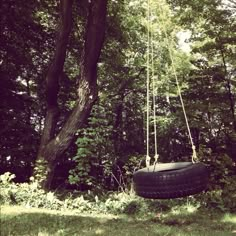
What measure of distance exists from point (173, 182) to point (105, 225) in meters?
2.34

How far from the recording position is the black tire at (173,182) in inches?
191

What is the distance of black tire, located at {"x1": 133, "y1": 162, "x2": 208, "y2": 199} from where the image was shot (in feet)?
15.9

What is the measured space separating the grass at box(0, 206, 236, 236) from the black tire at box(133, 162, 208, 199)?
132 centimetres

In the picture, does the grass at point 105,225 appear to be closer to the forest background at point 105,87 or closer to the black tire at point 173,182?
the black tire at point 173,182

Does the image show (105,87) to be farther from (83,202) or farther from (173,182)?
(173,182)

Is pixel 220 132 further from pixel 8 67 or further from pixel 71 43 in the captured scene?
pixel 8 67

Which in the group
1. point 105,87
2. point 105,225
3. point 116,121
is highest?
point 105,87

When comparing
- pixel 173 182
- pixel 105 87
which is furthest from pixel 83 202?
pixel 105 87

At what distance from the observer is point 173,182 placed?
4.85 meters

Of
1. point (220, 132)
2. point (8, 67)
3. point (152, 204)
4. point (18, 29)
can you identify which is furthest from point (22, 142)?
point (220, 132)

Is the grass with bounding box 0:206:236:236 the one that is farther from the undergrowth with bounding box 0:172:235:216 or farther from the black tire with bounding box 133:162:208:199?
the black tire with bounding box 133:162:208:199

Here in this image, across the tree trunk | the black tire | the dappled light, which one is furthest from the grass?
the tree trunk

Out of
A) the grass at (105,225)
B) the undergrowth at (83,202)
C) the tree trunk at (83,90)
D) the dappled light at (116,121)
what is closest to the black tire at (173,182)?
the dappled light at (116,121)

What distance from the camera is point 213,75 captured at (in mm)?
11914
